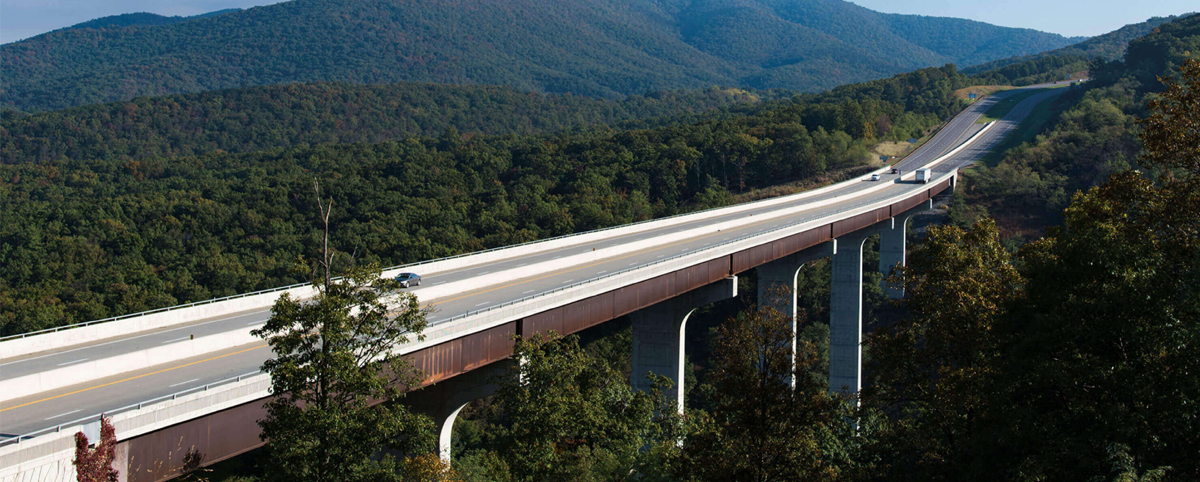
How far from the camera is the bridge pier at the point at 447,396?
23688 mm

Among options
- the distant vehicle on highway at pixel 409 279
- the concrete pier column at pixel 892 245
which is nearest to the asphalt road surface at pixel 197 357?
the distant vehicle on highway at pixel 409 279

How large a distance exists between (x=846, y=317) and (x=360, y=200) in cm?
5778

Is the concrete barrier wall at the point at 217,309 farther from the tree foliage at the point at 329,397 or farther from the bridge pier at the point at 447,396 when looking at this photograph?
the tree foliage at the point at 329,397

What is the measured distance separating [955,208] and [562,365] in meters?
70.0

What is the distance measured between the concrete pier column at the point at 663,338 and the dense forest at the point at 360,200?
1453 inches

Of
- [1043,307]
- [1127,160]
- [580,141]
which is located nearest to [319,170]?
[580,141]

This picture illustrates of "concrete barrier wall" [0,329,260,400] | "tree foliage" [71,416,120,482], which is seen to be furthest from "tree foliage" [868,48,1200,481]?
"concrete barrier wall" [0,329,260,400]

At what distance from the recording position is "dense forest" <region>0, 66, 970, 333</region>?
70.6m

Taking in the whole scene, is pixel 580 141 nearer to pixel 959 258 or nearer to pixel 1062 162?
pixel 1062 162

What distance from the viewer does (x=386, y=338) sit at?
48.0 ft

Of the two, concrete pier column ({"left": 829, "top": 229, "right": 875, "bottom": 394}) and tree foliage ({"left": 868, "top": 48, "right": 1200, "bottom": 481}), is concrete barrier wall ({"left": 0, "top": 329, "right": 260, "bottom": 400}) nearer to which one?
tree foliage ({"left": 868, "top": 48, "right": 1200, "bottom": 481})

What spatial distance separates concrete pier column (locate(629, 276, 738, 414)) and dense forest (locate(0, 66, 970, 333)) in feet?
121

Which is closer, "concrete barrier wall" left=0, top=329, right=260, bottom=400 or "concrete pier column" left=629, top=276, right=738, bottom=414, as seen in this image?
"concrete barrier wall" left=0, top=329, right=260, bottom=400

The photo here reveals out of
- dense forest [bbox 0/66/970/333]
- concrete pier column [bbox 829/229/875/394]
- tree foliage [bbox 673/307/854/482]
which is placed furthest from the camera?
dense forest [bbox 0/66/970/333]
